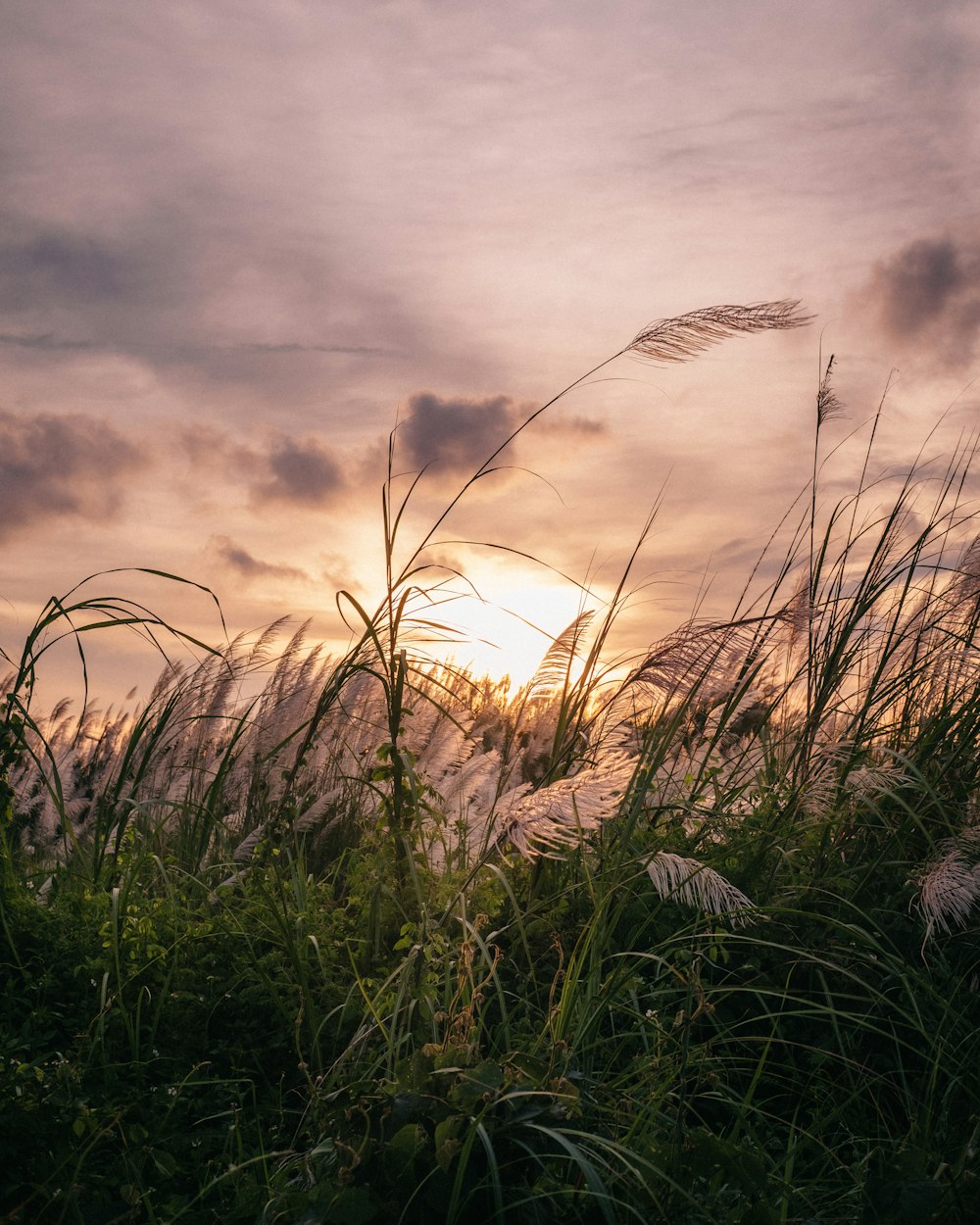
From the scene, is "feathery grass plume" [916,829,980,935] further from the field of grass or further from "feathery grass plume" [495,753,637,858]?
"feathery grass plume" [495,753,637,858]

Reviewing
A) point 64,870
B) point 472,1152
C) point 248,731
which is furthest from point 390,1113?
point 248,731

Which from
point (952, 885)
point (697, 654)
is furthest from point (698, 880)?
point (952, 885)

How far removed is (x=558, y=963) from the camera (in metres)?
3.02

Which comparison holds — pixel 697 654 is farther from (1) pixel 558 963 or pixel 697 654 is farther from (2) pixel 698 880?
(1) pixel 558 963

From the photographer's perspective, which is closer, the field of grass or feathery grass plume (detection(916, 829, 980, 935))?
the field of grass

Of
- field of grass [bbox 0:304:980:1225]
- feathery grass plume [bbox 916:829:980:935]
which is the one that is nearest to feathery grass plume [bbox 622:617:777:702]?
field of grass [bbox 0:304:980:1225]

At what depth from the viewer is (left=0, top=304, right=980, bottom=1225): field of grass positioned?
1.84m

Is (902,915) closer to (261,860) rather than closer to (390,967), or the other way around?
(390,967)

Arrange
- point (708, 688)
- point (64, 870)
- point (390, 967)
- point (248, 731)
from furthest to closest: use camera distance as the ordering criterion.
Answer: point (248, 731), point (64, 870), point (390, 967), point (708, 688)

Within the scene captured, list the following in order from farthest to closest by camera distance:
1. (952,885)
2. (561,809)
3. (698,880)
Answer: (952,885) < (698,880) < (561,809)

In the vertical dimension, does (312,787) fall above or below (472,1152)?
above

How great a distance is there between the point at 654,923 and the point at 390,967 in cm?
79

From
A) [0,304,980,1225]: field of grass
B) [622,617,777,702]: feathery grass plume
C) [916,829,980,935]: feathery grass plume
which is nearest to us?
[0,304,980,1225]: field of grass

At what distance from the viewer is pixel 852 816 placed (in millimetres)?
3406
